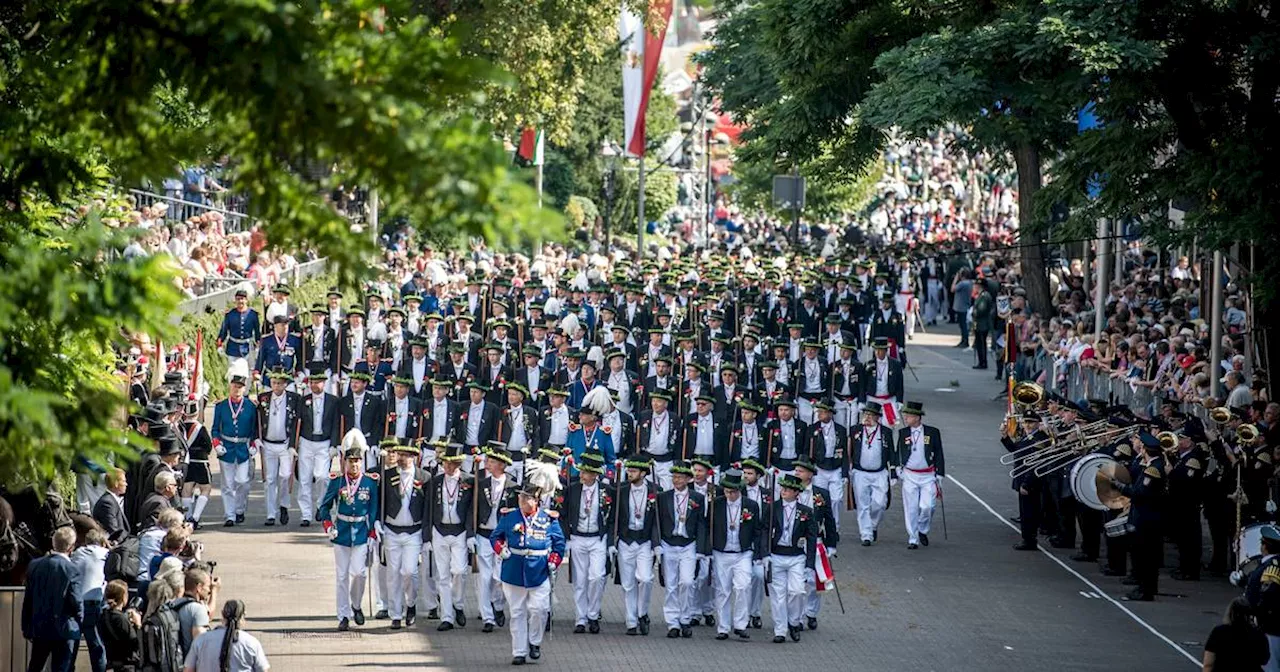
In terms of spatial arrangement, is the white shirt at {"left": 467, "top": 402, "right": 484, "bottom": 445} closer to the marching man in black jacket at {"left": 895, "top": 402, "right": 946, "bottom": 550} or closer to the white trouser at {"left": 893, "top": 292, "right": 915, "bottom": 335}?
the marching man in black jacket at {"left": 895, "top": 402, "right": 946, "bottom": 550}

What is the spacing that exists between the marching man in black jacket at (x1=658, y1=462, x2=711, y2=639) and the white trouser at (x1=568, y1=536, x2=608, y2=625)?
0.62 m

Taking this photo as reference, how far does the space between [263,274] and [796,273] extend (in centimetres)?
1149

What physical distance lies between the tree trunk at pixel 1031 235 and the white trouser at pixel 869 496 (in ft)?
31.1

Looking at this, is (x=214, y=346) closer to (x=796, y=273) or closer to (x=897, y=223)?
(x=796, y=273)

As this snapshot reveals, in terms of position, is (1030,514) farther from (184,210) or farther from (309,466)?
(184,210)

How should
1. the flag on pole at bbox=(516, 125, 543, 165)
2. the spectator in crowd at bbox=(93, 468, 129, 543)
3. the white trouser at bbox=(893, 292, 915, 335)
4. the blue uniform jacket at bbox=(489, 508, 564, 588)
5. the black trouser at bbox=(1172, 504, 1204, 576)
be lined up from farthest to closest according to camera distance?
the white trouser at bbox=(893, 292, 915, 335)
the flag on pole at bbox=(516, 125, 543, 165)
the black trouser at bbox=(1172, 504, 1204, 576)
the blue uniform jacket at bbox=(489, 508, 564, 588)
the spectator in crowd at bbox=(93, 468, 129, 543)

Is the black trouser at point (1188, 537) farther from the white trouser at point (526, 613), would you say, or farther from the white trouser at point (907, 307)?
the white trouser at point (907, 307)

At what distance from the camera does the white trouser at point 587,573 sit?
18703mm

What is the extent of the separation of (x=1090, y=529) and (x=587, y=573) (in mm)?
6660

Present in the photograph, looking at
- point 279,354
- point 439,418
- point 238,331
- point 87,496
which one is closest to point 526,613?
point 87,496

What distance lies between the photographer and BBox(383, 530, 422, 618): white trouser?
18.7 meters

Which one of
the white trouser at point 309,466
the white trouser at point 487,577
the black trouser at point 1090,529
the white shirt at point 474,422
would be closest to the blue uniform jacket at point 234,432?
the white trouser at point 309,466

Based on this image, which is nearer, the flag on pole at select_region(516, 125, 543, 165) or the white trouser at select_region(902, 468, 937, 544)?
the white trouser at select_region(902, 468, 937, 544)

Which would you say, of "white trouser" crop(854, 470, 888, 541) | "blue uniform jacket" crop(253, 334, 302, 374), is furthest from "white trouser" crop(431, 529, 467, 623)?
"blue uniform jacket" crop(253, 334, 302, 374)
